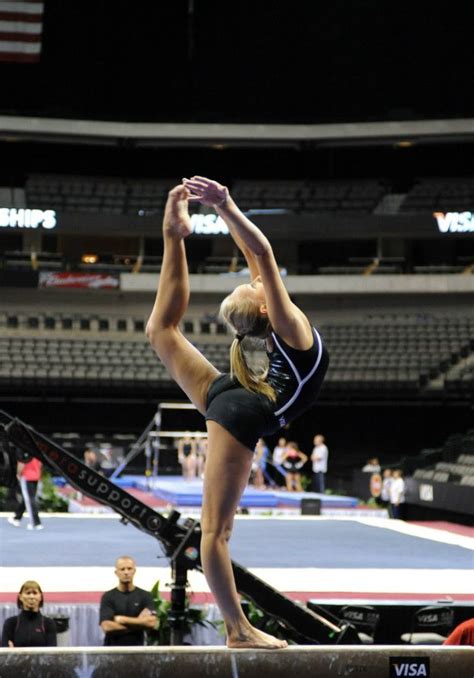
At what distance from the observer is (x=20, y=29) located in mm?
25266

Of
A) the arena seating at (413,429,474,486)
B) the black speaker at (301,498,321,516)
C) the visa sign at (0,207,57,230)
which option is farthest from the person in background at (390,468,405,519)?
the visa sign at (0,207,57,230)

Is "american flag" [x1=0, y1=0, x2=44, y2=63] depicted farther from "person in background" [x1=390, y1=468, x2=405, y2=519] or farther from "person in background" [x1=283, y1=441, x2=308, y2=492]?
"person in background" [x1=390, y1=468, x2=405, y2=519]

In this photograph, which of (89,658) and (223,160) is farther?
(223,160)

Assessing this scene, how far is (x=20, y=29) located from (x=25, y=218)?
725 centimetres

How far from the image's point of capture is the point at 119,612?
23.6ft

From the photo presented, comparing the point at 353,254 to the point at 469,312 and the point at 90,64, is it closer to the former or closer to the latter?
the point at 469,312

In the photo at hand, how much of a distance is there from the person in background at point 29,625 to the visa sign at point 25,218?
25.3 metres

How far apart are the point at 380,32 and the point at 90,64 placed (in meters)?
9.34

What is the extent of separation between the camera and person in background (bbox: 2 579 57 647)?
6.71 metres

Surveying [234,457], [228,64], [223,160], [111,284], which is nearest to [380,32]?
[228,64]

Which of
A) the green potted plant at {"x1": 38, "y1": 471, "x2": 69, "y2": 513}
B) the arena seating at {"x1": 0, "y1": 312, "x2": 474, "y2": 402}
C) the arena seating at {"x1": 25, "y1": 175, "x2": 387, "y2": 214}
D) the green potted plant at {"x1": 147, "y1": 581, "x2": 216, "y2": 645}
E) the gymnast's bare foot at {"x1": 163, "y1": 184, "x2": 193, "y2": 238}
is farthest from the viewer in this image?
the arena seating at {"x1": 25, "y1": 175, "x2": 387, "y2": 214}

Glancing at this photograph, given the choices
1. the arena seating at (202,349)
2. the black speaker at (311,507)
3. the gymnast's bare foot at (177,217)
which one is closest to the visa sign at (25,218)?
the arena seating at (202,349)

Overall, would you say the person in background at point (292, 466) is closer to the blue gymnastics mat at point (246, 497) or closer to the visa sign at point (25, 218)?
the blue gymnastics mat at point (246, 497)

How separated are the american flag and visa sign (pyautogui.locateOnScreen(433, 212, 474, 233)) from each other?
13.3m
